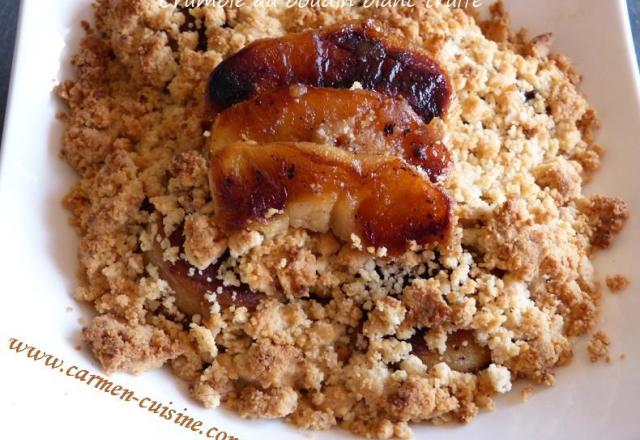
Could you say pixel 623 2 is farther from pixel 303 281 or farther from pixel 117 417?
pixel 117 417

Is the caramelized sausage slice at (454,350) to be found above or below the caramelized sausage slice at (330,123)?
below

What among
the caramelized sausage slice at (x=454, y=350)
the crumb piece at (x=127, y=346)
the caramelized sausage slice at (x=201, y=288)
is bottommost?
the crumb piece at (x=127, y=346)

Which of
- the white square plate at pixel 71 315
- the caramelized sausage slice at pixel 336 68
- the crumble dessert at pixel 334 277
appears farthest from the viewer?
the caramelized sausage slice at pixel 336 68

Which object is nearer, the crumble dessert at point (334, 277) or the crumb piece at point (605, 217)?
the crumble dessert at point (334, 277)

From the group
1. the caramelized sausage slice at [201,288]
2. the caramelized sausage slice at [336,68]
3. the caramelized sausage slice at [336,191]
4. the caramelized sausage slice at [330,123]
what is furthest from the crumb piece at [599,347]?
the caramelized sausage slice at [201,288]

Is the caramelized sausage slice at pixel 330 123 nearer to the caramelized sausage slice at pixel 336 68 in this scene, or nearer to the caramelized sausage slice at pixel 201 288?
the caramelized sausage slice at pixel 336 68

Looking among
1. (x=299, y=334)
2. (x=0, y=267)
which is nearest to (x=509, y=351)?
(x=299, y=334)

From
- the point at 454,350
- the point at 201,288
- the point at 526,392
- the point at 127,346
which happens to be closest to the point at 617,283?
the point at 526,392
